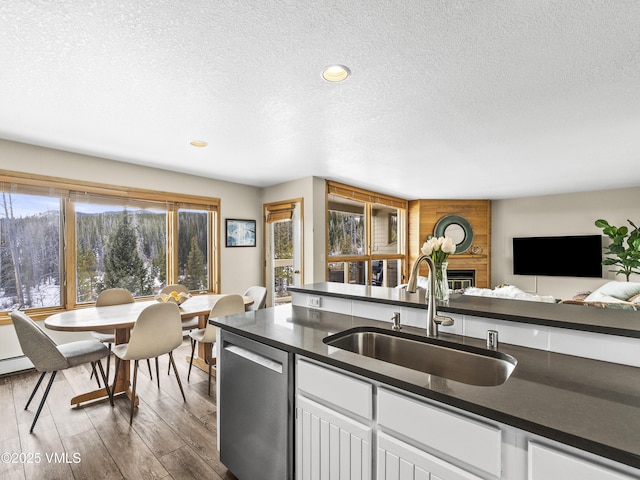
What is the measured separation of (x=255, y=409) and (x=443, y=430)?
98cm

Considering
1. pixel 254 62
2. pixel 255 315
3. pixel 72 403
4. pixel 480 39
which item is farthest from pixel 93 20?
pixel 72 403

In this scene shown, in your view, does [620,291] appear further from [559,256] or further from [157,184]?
[157,184]

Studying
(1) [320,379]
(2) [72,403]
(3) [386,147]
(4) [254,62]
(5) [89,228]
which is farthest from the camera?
(5) [89,228]

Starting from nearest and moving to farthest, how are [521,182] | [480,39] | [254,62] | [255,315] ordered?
[480,39]
[254,62]
[255,315]
[521,182]

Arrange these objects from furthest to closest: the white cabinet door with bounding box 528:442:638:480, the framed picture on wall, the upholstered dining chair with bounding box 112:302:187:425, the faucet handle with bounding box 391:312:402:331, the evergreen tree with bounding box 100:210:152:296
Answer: the framed picture on wall < the evergreen tree with bounding box 100:210:152:296 < the upholstered dining chair with bounding box 112:302:187:425 < the faucet handle with bounding box 391:312:402:331 < the white cabinet door with bounding box 528:442:638:480

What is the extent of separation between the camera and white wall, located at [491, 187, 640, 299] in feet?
18.3

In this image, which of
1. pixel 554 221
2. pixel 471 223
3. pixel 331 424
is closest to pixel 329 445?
pixel 331 424

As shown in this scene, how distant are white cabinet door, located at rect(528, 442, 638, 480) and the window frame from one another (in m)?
4.44

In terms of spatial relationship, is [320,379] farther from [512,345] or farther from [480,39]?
[480,39]

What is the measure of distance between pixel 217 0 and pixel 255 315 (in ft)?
5.48

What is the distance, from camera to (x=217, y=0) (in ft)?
4.60

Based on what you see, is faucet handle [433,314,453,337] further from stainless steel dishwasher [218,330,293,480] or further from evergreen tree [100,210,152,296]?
evergreen tree [100,210,152,296]

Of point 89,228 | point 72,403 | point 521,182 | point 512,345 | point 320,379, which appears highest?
point 521,182

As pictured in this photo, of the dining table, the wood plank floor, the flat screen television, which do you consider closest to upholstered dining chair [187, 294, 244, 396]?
the dining table
